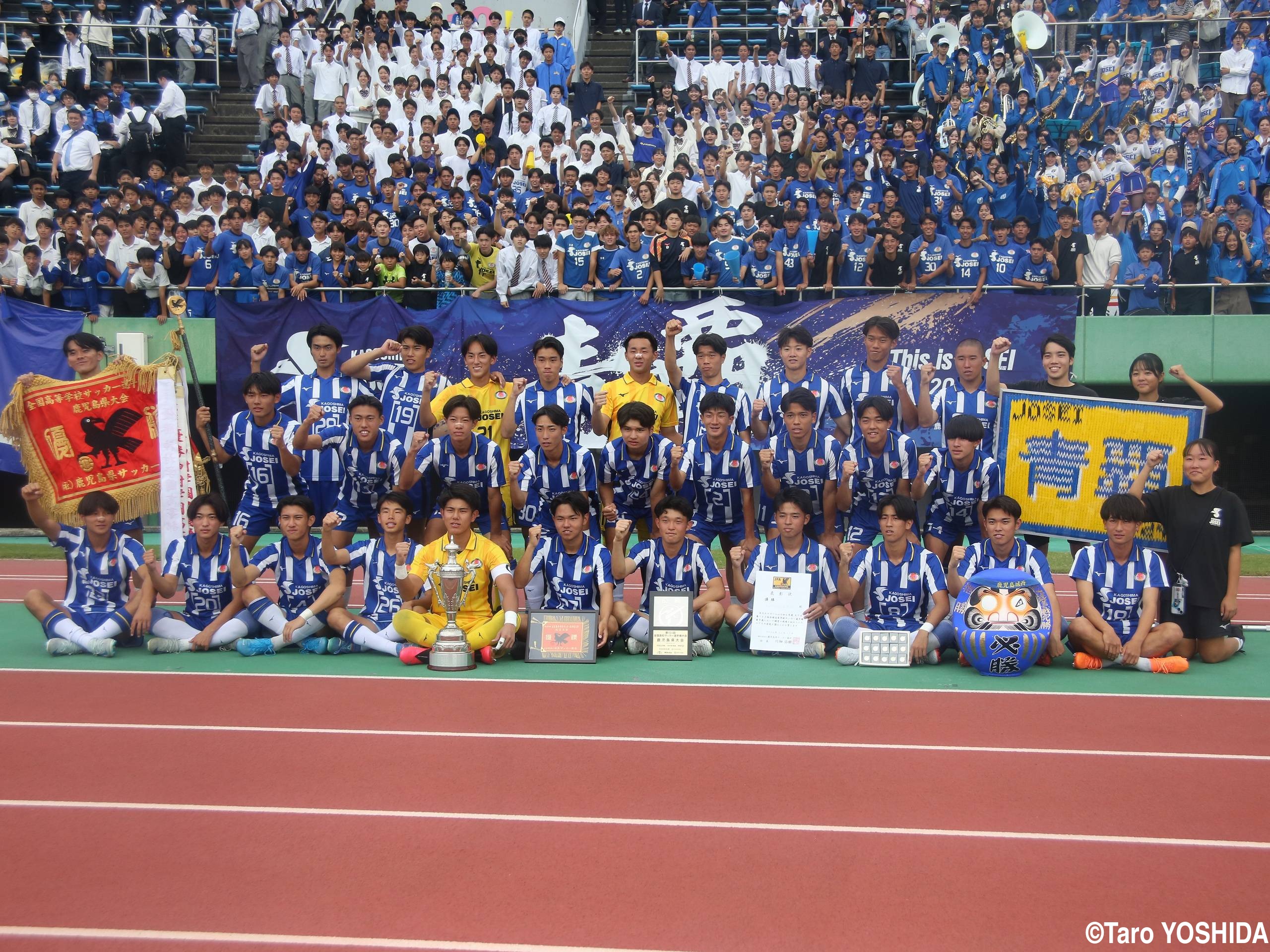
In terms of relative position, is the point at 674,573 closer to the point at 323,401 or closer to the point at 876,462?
the point at 876,462

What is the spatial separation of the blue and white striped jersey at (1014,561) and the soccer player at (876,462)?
0.78 metres

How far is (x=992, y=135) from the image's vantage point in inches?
645

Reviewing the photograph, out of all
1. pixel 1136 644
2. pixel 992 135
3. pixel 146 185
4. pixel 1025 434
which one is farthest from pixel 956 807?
pixel 146 185

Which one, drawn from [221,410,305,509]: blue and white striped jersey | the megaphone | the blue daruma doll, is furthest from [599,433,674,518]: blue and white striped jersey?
the megaphone

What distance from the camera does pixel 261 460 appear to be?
9.56 m

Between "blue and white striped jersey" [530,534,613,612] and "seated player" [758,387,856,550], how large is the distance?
1.40 metres

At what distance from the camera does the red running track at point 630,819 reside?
13.3ft

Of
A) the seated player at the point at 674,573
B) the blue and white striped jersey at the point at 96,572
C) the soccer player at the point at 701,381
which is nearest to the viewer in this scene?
the seated player at the point at 674,573

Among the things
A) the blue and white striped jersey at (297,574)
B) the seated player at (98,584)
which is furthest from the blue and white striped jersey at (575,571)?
the seated player at (98,584)

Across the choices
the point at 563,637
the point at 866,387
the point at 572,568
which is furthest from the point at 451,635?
the point at 866,387

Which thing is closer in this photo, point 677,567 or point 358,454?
point 677,567

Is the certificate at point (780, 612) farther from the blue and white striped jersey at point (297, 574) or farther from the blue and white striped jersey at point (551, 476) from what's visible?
the blue and white striped jersey at point (297, 574)

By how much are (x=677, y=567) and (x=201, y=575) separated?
3526mm

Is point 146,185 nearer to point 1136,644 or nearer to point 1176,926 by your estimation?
point 1136,644
